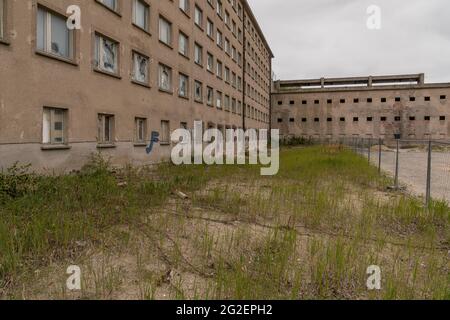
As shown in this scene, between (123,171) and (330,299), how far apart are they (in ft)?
34.8

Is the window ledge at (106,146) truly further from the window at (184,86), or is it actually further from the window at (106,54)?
the window at (184,86)

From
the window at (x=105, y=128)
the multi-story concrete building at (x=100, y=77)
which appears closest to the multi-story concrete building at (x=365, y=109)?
the multi-story concrete building at (x=100, y=77)

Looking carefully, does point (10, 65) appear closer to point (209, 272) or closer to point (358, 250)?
point (209, 272)

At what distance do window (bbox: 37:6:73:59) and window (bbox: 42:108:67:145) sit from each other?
202cm

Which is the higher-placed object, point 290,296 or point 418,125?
point 418,125

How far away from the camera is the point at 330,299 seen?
9.70 ft

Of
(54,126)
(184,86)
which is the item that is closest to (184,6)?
(184,86)

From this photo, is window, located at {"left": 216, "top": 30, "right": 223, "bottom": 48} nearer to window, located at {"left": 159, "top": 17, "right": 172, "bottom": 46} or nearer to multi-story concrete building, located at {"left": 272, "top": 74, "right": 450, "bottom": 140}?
window, located at {"left": 159, "top": 17, "right": 172, "bottom": 46}

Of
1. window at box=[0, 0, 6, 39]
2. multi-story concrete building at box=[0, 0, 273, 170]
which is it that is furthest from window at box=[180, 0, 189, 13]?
window at box=[0, 0, 6, 39]

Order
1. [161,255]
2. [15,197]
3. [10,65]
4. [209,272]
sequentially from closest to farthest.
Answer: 1. [209,272]
2. [161,255]
3. [15,197]
4. [10,65]

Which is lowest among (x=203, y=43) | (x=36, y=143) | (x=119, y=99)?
(x=36, y=143)

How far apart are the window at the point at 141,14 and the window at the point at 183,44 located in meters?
3.59

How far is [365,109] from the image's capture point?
4816 cm
